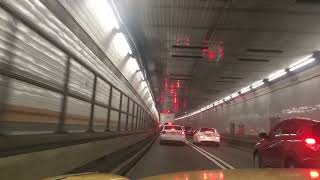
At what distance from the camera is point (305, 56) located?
2747 cm

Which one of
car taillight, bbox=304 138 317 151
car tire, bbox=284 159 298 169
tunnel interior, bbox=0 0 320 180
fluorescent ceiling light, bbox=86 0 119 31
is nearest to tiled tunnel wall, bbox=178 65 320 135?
tunnel interior, bbox=0 0 320 180

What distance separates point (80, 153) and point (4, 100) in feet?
12.4

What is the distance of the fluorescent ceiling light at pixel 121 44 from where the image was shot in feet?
60.6

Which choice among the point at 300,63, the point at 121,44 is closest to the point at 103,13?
the point at 121,44

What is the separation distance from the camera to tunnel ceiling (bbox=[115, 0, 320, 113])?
18078mm

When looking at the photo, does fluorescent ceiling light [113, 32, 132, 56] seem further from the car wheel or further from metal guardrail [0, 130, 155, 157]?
metal guardrail [0, 130, 155, 157]

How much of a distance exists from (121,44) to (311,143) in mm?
9295

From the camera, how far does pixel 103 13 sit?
50.4 ft

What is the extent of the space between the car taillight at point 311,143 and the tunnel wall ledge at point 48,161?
504 cm

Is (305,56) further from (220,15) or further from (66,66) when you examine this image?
(66,66)

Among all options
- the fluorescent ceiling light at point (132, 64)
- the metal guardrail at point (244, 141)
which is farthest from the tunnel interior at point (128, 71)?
the metal guardrail at point (244, 141)

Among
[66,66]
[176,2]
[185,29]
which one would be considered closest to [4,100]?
[66,66]

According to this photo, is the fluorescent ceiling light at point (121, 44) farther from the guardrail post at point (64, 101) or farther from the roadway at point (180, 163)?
the guardrail post at point (64, 101)

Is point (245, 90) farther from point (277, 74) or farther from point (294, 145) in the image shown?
point (294, 145)
